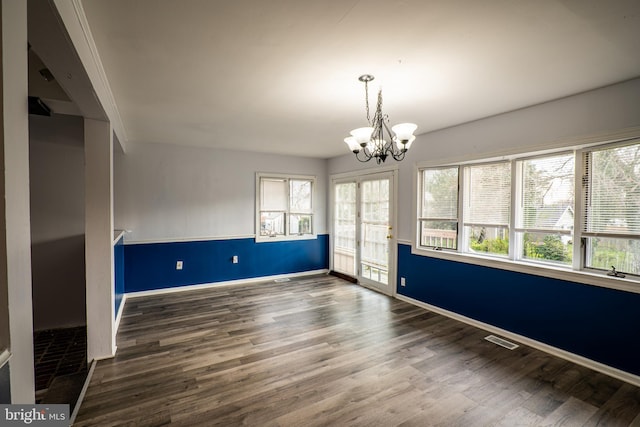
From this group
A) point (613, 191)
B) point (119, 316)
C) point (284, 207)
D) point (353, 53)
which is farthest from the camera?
point (284, 207)

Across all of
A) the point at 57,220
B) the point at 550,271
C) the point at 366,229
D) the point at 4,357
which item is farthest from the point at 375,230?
the point at 4,357

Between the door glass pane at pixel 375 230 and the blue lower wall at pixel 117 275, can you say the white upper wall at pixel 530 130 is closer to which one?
the door glass pane at pixel 375 230

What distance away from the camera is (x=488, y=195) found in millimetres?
3545

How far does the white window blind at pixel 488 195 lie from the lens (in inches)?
133

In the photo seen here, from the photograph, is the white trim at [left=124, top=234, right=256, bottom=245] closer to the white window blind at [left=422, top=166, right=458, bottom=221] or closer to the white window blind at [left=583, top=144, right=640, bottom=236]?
the white window blind at [left=422, top=166, right=458, bottom=221]

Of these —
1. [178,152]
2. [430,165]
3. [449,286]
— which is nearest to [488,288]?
[449,286]

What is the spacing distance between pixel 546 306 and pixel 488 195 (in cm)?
133

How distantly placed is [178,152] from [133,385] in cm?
367

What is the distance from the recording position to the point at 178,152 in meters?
4.95

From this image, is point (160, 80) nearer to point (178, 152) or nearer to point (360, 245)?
point (178, 152)

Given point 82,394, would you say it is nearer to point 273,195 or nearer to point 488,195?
point 273,195

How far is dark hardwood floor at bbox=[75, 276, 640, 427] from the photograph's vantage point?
2041 mm

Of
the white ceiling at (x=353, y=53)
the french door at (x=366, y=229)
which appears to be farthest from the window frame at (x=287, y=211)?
the white ceiling at (x=353, y=53)

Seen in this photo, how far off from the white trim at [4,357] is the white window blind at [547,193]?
155 inches
